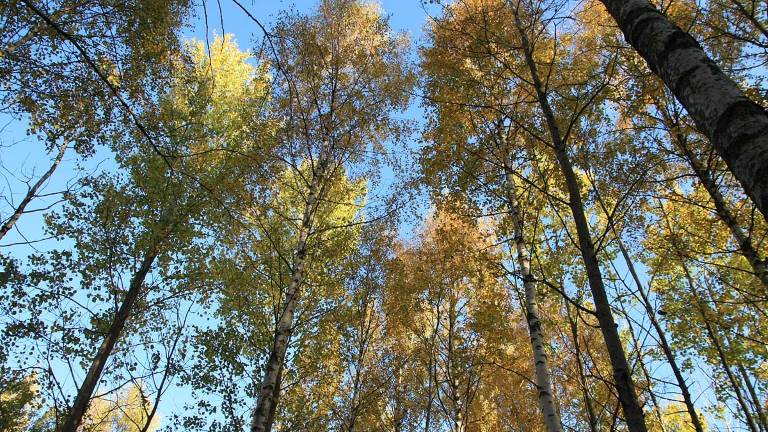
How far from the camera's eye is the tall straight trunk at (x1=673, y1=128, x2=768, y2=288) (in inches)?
213

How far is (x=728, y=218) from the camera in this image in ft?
19.9

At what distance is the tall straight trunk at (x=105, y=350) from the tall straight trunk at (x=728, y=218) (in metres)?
9.49

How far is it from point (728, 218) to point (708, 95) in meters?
5.79

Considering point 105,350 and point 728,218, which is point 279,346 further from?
point 728,218

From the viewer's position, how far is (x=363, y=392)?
955 cm

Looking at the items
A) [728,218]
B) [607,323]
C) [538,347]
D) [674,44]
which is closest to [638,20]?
[674,44]

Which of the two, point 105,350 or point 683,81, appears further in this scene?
point 105,350

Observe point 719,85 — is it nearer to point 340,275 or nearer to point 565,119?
point 565,119

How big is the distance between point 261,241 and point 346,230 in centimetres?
166

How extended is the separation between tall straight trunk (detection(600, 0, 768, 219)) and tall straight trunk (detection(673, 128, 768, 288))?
479cm

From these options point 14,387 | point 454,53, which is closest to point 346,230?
point 454,53

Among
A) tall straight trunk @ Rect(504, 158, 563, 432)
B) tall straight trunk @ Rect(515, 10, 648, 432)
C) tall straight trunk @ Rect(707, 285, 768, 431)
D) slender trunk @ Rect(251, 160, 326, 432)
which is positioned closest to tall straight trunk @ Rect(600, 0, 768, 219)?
tall straight trunk @ Rect(515, 10, 648, 432)

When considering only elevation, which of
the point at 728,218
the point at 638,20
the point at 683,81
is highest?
the point at 728,218

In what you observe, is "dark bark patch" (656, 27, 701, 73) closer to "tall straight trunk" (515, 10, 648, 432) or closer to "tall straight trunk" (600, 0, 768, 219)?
"tall straight trunk" (600, 0, 768, 219)
